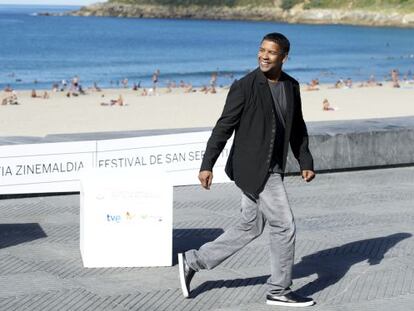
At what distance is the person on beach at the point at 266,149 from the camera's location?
6.53 meters

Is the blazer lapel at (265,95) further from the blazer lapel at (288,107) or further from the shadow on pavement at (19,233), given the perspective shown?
the shadow on pavement at (19,233)

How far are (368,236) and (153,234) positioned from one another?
223 centimetres

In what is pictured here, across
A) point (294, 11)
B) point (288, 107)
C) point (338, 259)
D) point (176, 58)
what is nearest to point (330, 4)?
point (294, 11)

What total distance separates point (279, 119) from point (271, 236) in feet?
2.46

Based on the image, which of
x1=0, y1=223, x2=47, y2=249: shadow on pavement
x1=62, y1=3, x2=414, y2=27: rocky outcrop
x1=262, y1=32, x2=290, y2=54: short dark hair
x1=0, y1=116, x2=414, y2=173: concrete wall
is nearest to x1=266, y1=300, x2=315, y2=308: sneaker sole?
x1=262, y1=32, x2=290, y2=54: short dark hair

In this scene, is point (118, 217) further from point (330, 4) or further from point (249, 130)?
point (330, 4)

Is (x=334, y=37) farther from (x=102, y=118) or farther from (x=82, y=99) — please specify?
(x=102, y=118)

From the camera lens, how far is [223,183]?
11430 millimetres

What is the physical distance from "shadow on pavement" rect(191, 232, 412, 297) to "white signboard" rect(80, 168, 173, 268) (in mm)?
604

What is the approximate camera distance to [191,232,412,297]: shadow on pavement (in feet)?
23.8

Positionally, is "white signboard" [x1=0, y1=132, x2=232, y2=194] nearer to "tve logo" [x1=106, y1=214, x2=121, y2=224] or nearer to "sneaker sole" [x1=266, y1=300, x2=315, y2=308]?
"tve logo" [x1=106, y1=214, x2=121, y2=224]

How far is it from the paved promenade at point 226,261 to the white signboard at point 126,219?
4.1 inches

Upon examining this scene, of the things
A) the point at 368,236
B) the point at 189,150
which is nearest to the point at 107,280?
the point at 368,236

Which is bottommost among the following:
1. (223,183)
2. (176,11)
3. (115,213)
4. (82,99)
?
(176,11)
